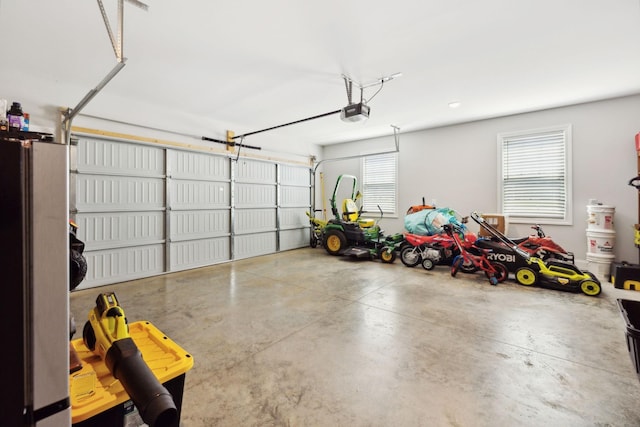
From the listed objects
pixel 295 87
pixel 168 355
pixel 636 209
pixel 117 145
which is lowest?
pixel 168 355

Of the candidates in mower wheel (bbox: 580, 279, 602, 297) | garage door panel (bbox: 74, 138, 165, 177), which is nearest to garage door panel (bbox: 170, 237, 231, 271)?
garage door panel (bbox: 74, 138, 165, 177)

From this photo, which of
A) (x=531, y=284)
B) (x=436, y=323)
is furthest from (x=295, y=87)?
(x=531, y=284)

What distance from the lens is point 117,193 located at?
170 inches

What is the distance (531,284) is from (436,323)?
2.27 m

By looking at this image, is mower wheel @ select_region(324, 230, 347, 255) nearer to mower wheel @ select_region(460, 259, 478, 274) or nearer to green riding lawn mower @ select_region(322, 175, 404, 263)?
green riding lawn mower @ select_region(322, 175, 404, 263)

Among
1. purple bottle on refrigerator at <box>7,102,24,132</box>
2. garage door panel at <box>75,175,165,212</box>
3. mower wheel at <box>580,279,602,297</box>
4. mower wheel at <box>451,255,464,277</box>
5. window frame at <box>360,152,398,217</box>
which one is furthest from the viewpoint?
window frame at <box>360,152,398,217</box>

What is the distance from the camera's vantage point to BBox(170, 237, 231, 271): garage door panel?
5035 mm

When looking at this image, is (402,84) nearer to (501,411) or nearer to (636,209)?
(501,411)

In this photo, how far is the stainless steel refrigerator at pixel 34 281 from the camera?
0.48 m

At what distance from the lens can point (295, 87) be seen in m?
4.07

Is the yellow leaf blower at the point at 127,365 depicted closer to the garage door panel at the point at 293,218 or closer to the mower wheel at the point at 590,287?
the mower wheel at the point at 590,287

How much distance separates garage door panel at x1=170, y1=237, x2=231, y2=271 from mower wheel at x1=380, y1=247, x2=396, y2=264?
3213 millimetres

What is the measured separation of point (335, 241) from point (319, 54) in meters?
4.12

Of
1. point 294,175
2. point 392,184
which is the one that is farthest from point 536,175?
point 294,175
